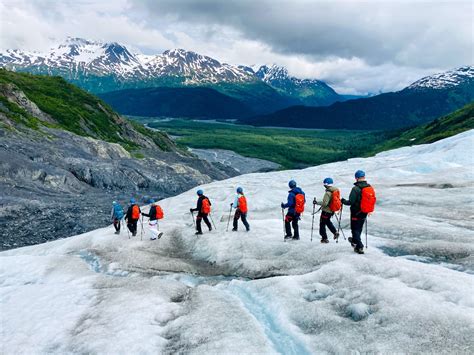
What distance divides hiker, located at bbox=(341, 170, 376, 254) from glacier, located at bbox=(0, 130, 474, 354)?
4.03 ft

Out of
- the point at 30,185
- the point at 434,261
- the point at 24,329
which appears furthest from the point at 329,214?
the point at 30,185

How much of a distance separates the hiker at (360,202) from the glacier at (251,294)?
48.3 inches

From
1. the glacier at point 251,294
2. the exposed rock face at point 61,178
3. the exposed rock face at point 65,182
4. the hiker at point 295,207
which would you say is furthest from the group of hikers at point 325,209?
the exposed rock face at point 65,182

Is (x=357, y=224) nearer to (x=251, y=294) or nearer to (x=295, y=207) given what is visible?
(x=295, y=207)

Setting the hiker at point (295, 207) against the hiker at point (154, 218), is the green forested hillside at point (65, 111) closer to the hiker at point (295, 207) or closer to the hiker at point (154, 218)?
the hiker at point (154, 218)

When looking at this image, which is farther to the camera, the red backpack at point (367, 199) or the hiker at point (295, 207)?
the hiker at point (295, 207)

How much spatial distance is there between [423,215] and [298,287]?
16.6 m

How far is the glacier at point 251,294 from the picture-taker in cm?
1104

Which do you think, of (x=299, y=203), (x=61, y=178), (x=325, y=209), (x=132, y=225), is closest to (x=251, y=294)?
(x=325, y=209)

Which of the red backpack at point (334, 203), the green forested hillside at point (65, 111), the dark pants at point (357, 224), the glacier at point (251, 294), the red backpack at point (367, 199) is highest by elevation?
the green forested hillside at point (65, 111)

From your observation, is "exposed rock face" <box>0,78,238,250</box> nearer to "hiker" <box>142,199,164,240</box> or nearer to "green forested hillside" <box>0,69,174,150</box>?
"green forested hillside" <box>0,69,174,150</box>

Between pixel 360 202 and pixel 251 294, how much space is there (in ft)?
20.7

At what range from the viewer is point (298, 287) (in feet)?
47.3

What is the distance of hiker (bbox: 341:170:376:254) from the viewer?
16.1 meters
